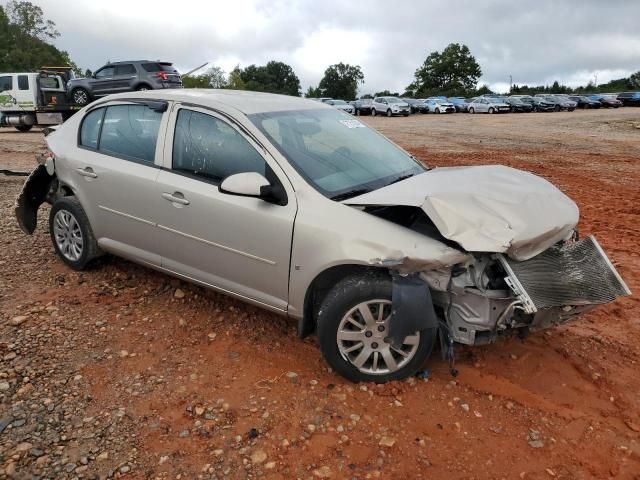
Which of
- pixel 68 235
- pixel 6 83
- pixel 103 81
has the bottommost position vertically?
pixel 68 235

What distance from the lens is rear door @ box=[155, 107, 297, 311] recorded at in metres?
3.31

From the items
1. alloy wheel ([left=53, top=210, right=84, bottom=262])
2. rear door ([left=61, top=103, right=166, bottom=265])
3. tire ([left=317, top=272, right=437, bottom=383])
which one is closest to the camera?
tire ([left=317, top=272, right=437, bottom=383])

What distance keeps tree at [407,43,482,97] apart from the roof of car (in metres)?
87.9

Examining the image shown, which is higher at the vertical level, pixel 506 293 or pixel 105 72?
pixel 105 72

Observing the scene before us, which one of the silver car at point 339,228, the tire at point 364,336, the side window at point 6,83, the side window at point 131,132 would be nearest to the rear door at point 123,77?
the side window at point 6,83

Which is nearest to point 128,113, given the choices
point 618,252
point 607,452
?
point 607,452

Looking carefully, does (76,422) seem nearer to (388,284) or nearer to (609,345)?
(388,284)

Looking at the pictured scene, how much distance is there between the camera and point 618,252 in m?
5.52

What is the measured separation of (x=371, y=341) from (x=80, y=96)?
2125 centimetres

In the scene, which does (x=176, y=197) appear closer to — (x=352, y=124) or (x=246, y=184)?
(x=246, y=184)

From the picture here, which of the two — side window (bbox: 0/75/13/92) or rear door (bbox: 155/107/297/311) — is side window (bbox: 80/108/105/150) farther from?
side window (bbox: 0/75/13/92)

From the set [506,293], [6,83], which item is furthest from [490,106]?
[506,293]

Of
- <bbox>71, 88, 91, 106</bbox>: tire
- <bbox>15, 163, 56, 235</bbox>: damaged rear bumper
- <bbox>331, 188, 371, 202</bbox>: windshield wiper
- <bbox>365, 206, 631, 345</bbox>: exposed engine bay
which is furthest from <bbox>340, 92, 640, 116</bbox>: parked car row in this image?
<bbox>365, 206, 631, 345</bbox>: exposed engine bay

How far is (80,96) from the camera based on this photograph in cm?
2080
